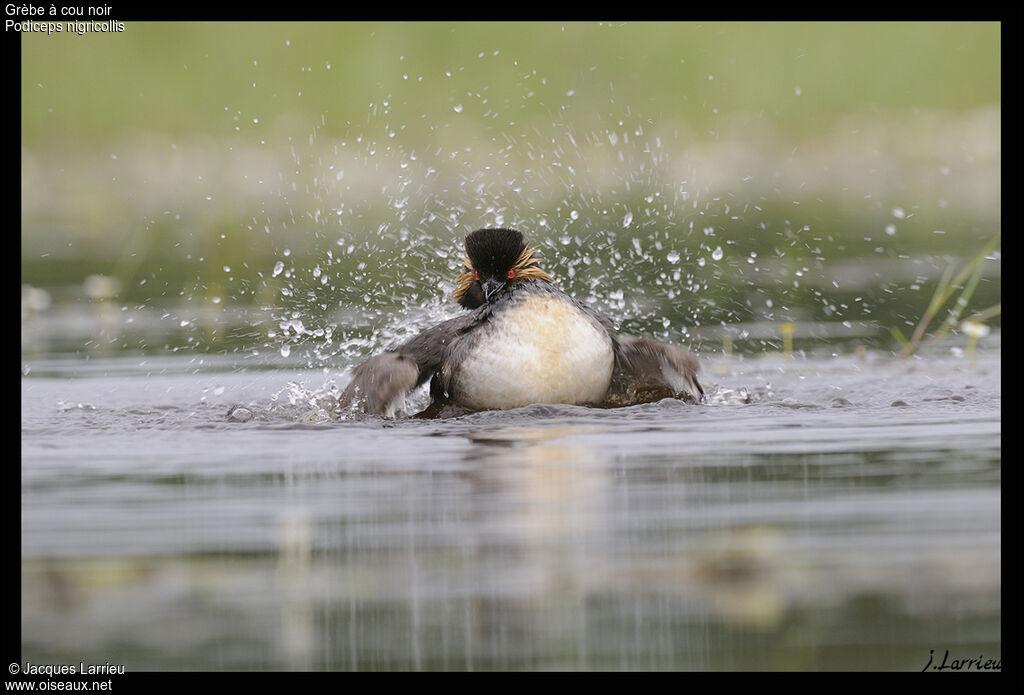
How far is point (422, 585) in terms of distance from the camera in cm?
488

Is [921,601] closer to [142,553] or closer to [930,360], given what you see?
[142,553]

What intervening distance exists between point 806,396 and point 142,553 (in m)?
5.13

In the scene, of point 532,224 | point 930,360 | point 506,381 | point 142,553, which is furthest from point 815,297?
point 142,553

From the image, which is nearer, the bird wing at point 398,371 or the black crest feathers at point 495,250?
the bird wing at point 398,371

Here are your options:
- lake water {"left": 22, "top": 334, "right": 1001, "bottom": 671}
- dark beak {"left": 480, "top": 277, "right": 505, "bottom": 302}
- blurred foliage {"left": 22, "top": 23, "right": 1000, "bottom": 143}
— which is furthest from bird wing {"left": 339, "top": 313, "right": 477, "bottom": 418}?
blurred foliage {"left": 22, "top": 23, "right": 1000, "bottom": 143}

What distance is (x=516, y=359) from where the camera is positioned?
901 cm

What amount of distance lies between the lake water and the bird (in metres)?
0.24

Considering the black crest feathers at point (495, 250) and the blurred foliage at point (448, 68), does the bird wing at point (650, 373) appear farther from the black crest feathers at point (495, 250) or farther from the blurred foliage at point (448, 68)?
the blurred foliage at point (448, 68)

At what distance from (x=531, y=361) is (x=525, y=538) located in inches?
140

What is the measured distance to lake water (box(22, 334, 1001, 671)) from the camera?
14.2 feet

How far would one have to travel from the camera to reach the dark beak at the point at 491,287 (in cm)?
933
